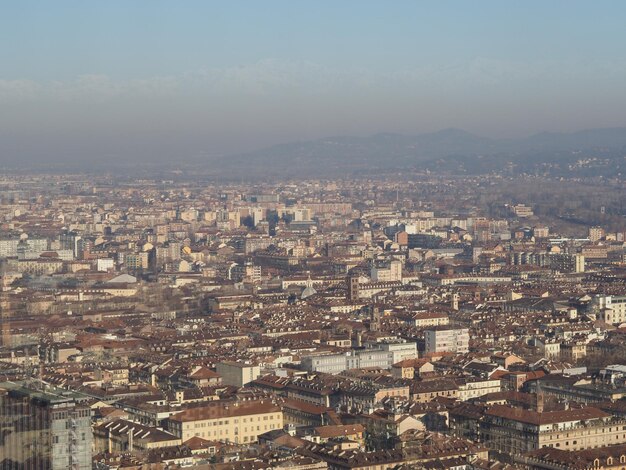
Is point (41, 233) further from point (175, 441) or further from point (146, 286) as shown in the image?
point (175, 441)

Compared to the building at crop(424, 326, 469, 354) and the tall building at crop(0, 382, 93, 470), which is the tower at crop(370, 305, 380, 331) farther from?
the tall building at crop(0, 382, 93, 470)

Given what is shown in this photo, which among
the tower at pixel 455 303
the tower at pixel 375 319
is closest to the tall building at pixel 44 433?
the tower at pixel 375 319

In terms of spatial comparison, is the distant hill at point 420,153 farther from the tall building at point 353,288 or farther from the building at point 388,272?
the tall building at point 353,288

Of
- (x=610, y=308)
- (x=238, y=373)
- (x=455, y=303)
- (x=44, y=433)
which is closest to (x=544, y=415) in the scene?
(x=238, y=373)

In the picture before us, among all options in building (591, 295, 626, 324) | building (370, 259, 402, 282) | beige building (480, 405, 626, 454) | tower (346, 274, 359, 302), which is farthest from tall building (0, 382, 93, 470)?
building (370, 259, 402, 282)

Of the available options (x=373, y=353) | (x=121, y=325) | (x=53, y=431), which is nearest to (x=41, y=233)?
(x=121, y=325)

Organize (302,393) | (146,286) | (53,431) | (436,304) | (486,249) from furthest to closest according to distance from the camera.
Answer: (486,249), (146,286), (436,304), (302,393), (53,431)
